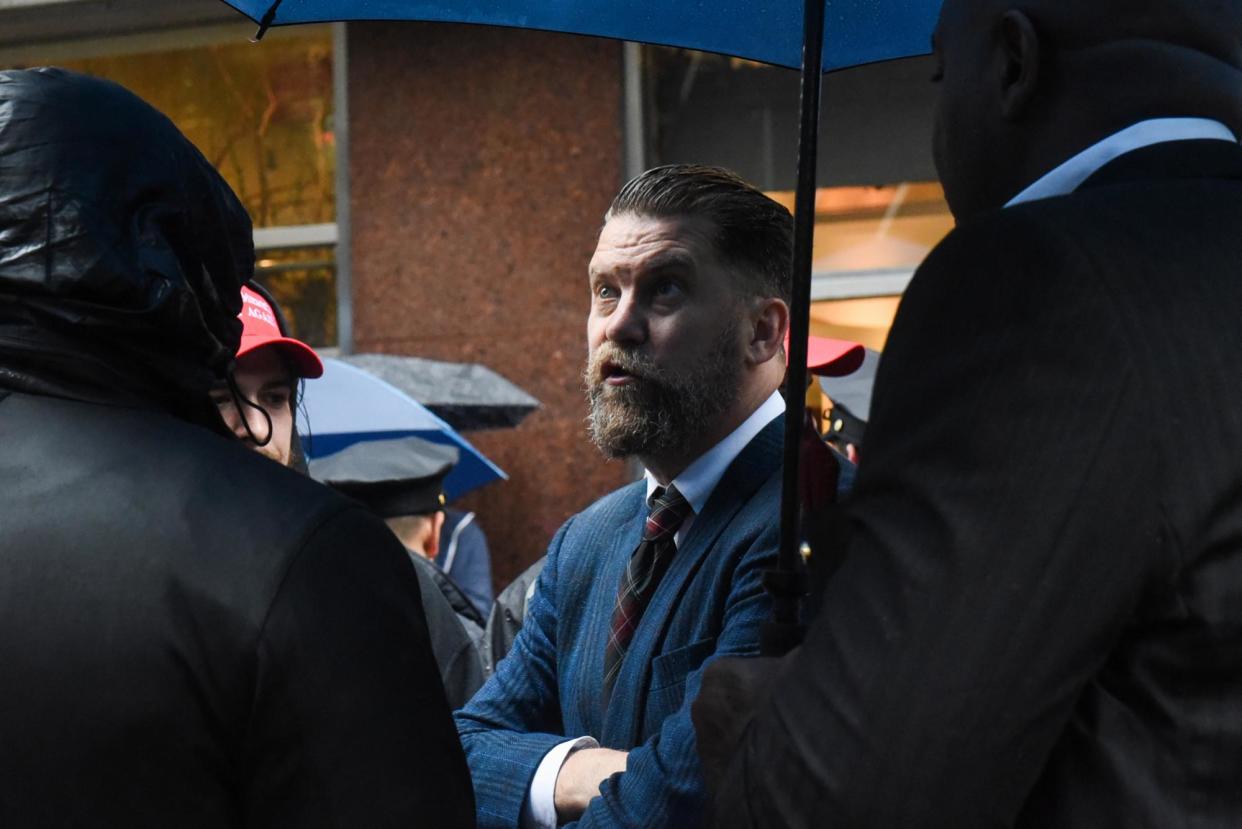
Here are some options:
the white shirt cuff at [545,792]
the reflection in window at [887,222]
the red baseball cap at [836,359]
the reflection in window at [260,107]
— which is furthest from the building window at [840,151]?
the white shirt cuff at [545,792]

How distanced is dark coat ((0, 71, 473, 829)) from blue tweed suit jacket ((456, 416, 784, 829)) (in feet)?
2.54

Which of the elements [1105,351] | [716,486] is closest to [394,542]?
[1105,351]

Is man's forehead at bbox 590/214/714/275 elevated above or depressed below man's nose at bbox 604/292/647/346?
above

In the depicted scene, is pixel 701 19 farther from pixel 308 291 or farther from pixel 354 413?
pixel 308 291

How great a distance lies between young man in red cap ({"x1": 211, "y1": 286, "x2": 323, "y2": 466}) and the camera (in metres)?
3.86

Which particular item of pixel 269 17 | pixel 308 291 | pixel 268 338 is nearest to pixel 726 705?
pixel 269 17

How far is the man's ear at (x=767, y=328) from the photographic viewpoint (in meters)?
3.26

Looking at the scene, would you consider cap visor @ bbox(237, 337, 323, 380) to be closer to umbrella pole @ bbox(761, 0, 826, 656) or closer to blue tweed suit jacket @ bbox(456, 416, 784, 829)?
blue tweed suit jacket @ bbox(456, 416, 784, 829)

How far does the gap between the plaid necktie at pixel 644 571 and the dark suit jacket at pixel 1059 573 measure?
51.5 inches

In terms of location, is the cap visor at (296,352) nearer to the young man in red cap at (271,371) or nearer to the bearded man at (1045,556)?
the young man in red cap at (271,371)

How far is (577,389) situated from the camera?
7699 mm

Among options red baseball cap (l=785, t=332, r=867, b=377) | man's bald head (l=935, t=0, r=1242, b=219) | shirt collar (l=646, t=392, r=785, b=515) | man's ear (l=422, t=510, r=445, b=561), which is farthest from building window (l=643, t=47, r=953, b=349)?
man's bald head (l=935, t=0, r=1242, b=219)

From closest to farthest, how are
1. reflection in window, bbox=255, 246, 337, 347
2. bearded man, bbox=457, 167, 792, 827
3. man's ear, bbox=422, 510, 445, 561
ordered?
bearded man, bbox=457, 167, 792, 827 → man's ear, bbox=422, 510, 445, 561 → reflection in window, bbox=255, 246, 337, 347

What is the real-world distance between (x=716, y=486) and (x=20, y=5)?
670 cm
